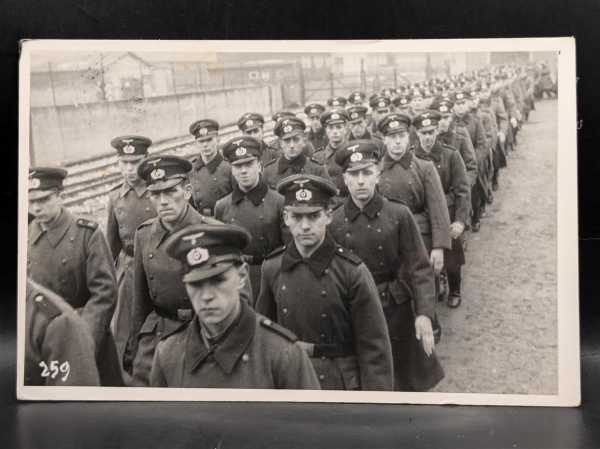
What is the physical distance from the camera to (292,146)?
5.96ft

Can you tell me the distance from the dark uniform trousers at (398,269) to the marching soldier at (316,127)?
0.20m

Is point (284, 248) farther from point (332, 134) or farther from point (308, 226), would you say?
point (332, 134)

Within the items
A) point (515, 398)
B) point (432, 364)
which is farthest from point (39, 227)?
point (515, 398)

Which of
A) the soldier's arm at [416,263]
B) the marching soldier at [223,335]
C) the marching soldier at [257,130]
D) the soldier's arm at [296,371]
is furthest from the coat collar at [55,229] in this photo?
the soldier's arm at [416,263]

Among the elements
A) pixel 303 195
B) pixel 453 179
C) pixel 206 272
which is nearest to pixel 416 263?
pixel 453 179

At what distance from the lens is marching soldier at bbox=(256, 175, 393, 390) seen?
174 centimetres

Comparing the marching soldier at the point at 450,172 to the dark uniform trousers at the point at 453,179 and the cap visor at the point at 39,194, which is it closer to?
the dark uniform trousers at the point at 453,179

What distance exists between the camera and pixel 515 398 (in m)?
1.76

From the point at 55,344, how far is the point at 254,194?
724mm

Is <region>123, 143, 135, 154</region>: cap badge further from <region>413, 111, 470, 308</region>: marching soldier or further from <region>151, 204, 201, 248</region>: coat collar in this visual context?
<region>413, 111, 470, 308</region>: marching soldier

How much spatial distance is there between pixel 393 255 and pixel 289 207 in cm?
32

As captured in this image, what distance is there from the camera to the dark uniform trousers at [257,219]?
1.77 meters

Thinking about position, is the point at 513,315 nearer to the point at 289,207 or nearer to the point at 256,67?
A: the point at 289,207

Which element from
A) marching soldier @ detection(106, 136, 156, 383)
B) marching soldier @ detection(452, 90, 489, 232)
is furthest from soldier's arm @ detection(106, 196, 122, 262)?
marching soldier @ detection(452, 90, 489, 232)
